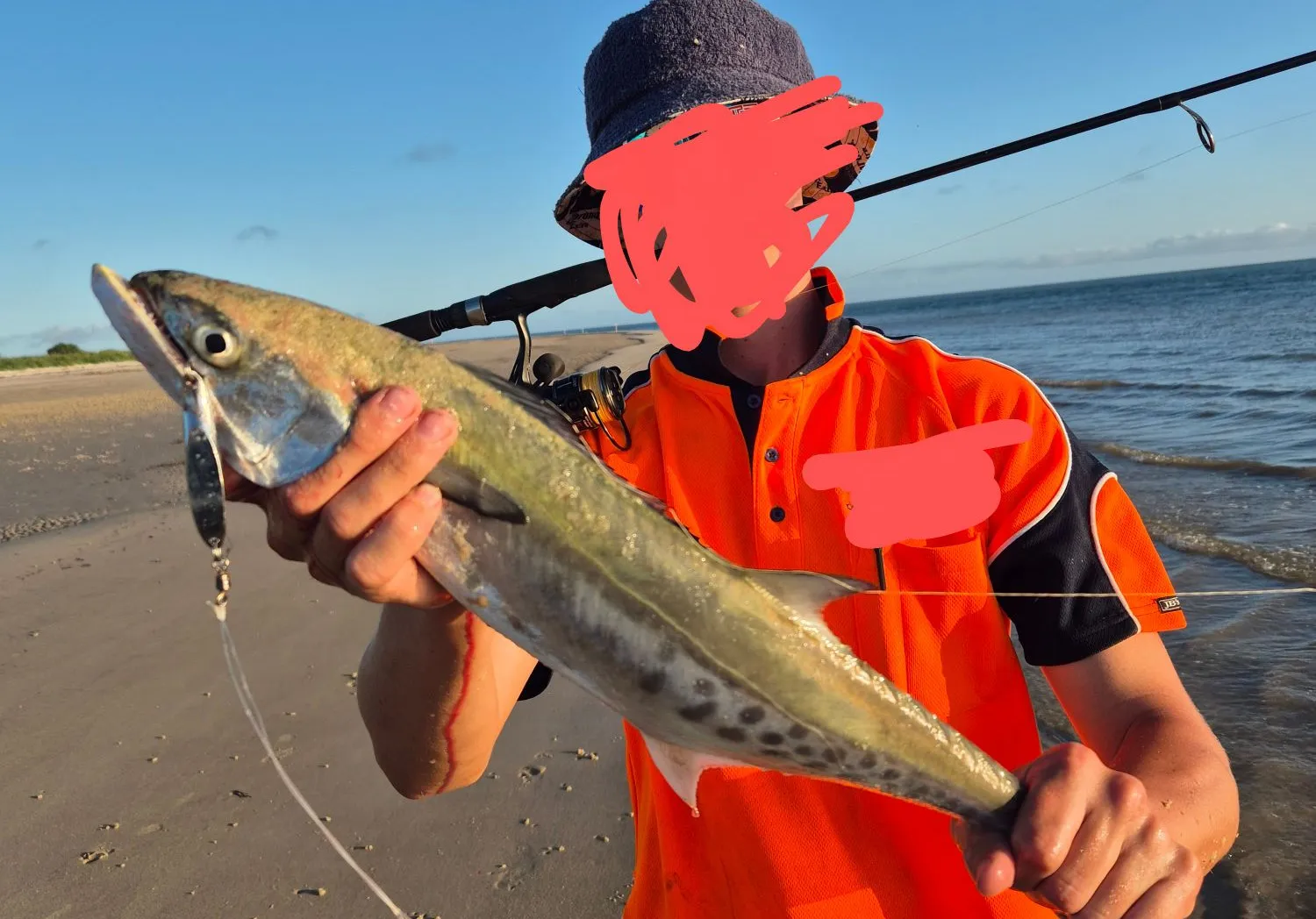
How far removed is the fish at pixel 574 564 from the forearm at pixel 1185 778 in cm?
38

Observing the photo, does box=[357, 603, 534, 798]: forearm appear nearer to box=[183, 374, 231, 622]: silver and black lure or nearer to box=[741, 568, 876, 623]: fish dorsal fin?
box=[183, 374, 231, 622]: silver and black lure

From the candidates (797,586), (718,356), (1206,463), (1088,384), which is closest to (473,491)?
(797,586)

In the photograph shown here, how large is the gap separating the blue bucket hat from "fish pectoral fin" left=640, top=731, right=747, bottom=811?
6.73 feet

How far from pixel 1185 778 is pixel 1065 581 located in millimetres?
559

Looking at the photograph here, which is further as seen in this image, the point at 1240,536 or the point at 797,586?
the point at 1240,536

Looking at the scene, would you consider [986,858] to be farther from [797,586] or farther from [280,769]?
[280,769]

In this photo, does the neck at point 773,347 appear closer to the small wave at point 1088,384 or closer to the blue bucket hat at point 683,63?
the blue bucket hat at point 683,63

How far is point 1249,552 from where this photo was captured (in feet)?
26.4

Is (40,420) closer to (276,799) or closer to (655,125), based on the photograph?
(276,799)

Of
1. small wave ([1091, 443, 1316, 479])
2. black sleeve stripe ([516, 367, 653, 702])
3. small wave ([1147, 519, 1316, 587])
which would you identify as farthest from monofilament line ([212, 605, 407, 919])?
small wave ([1091, 443, 1316, 479])

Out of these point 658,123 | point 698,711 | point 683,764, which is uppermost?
point 658,123

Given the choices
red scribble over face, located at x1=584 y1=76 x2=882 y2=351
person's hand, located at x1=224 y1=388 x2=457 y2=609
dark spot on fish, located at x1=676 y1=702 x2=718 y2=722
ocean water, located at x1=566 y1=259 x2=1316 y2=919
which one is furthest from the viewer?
ocean water, located at x1=566 y1=259 x2=1316 y2=919

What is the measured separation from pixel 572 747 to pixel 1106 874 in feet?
13.1

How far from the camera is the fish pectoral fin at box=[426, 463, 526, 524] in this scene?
1.96 m
